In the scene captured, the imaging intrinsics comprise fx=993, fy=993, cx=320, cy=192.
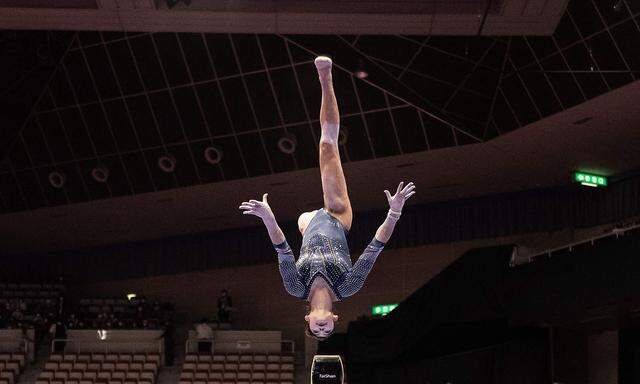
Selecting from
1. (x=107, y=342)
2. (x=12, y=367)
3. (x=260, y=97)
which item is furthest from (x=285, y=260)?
(x=107, y=342)

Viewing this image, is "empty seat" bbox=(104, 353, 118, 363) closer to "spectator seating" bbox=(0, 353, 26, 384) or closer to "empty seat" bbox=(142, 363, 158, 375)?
"empty seat" bbox=(142, 363, 158, 375)

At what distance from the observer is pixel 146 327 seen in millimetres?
21516

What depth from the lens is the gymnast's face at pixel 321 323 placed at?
674 cm

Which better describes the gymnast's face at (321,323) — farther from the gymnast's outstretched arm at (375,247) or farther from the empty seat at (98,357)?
the empty seat at (98,357)

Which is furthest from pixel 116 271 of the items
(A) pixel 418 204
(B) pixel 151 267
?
(A) pixel 418 204

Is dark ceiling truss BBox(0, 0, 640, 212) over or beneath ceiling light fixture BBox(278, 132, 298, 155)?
over

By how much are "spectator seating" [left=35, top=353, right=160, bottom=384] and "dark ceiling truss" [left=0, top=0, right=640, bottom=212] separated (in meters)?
3.51

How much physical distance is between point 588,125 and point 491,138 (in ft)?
5.51

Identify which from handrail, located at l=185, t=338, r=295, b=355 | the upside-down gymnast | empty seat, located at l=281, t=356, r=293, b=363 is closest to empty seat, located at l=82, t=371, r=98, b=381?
handrail, located at l=185, t=338, r=295, b=355

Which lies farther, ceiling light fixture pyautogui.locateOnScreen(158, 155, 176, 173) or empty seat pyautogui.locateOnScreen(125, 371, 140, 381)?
empty seat pyautogui.locateOnScreen(125, 371, 140, 381)

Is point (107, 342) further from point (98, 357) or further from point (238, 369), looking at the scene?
point (238, 369)

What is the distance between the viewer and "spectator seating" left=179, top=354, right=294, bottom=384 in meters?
19.1

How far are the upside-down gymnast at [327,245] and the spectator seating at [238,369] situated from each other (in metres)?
11.8

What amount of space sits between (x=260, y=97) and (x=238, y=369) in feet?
18.1
